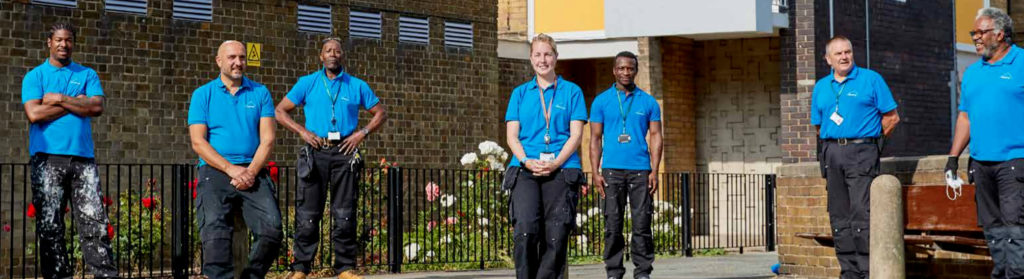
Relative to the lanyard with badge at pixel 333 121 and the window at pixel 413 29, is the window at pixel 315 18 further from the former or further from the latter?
the lanyard with badge at pixel 333 121

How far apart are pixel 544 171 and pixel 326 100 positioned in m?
2.31

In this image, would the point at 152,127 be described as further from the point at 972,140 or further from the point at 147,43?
the point at 972,140

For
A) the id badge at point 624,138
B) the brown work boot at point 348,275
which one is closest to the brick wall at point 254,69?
the brown work boot at point 348,275

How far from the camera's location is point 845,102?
11578 millimetres

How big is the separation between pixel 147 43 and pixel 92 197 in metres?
8.50

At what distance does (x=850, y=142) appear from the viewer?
37.9 ft

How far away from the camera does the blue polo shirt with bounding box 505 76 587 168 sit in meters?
10.5

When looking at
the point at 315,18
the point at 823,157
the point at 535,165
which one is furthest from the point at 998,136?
the point at 315,18

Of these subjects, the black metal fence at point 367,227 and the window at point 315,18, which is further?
the window at point 315,18

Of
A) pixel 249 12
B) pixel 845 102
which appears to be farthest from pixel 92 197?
pixel 249 12

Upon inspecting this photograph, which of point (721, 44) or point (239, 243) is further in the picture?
point (721, 44)

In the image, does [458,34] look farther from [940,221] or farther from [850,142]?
A: [850,142]

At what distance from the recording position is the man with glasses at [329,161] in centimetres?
1188

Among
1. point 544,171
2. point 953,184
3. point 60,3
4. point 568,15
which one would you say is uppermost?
point 568,15
